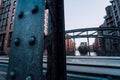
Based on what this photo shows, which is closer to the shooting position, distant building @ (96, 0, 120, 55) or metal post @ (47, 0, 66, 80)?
metal post @ (47, 0, 66, 80)

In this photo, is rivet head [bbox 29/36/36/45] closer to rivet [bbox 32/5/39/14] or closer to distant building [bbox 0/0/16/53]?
rivet [bbox 32/5/39/14]

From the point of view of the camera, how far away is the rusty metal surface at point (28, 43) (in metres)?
0.55

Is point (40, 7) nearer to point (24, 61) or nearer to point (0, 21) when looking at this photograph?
point (24, 61)

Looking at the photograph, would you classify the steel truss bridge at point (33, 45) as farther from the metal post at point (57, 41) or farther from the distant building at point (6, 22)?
the distant building at point (6, 22)

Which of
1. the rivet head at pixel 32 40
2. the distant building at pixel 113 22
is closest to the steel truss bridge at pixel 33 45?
the rivet head at pixel 32 40

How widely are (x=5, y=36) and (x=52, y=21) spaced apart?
26.3 metres

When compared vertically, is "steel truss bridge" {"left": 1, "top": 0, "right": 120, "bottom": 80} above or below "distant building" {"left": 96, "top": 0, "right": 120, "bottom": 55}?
below

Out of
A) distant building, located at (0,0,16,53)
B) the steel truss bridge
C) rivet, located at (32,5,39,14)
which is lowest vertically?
the steel truss bridge

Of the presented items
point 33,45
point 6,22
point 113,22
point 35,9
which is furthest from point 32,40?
point 113,22

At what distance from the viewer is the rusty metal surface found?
554 mm

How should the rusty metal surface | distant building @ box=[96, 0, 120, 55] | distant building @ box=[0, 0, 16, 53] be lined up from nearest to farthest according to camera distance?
the rusty metal surface
distant building @ box=[96, 0, 120, 55]
distant building @ box=[0, 0, 16, 53]

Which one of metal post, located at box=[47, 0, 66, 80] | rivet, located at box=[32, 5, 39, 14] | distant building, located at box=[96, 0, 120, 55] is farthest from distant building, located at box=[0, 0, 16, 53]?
rivet, located at box=[32, 5, 39, 14]

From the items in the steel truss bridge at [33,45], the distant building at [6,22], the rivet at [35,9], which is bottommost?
the steel truss bridge at [33,45]

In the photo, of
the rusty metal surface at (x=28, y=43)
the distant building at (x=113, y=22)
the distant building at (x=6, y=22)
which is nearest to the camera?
the rusty metal surface at (x=28, y=43)
